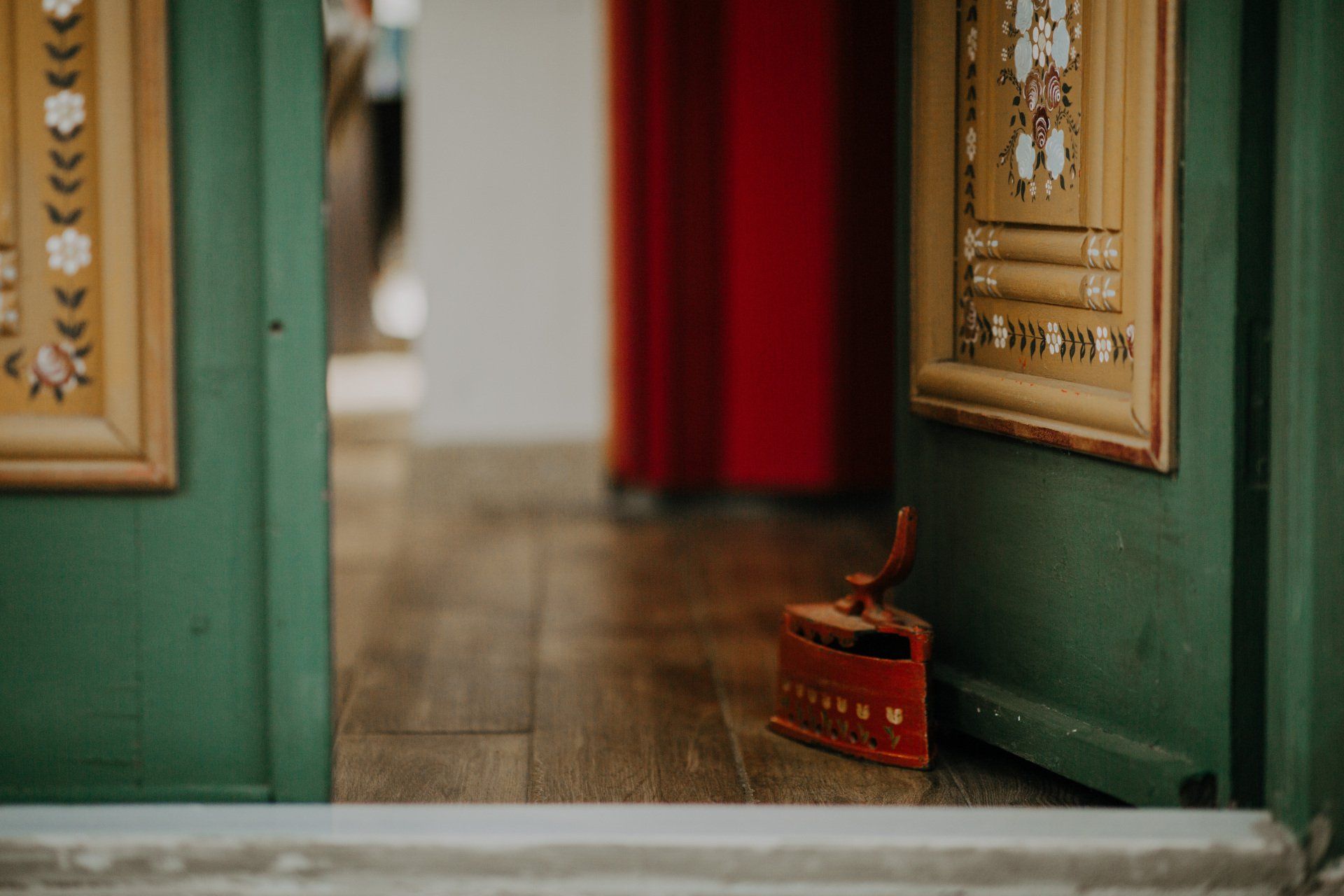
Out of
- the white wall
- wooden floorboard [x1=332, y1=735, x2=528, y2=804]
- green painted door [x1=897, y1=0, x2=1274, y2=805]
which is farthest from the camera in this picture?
the white wall

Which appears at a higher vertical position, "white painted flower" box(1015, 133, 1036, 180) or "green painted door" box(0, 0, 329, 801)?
"white painted flower" box(1015, 133, 1036, 180)

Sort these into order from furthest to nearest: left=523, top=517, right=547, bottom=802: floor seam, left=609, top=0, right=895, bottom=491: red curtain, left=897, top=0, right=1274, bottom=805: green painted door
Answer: left=609, top=0, right=895, bottom=491: red curtain, left=523, top=517, right=547, bottom=802: floor seam, left=897, top=0, right=1274, bottom=805: green painted door

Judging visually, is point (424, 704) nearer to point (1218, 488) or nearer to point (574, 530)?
point (1218, 488)

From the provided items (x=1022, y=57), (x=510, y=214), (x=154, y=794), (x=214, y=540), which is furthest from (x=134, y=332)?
(x=510, y=214)

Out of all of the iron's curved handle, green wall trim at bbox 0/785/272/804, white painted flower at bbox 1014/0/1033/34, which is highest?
white painted flower at bbox 1014/0/1033/34

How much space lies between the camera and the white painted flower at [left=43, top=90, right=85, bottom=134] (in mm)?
1722

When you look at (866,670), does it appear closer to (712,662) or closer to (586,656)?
(712,662)

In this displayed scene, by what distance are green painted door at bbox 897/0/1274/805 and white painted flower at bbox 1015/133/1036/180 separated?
0.30 meters

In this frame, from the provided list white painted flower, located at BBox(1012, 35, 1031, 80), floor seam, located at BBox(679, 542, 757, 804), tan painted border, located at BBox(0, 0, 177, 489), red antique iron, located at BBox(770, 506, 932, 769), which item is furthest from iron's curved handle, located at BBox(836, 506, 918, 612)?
tan painted border, located at BBox(0, 0, 177, 489)

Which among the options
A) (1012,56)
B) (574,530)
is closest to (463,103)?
(574,530)

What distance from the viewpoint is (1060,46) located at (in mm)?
1983

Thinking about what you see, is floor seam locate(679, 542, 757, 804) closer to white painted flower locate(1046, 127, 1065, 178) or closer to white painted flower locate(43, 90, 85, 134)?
white painted flower locate(1046, 127, 1065, 178)

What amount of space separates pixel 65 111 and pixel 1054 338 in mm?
1202

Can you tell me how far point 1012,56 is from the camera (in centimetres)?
209
